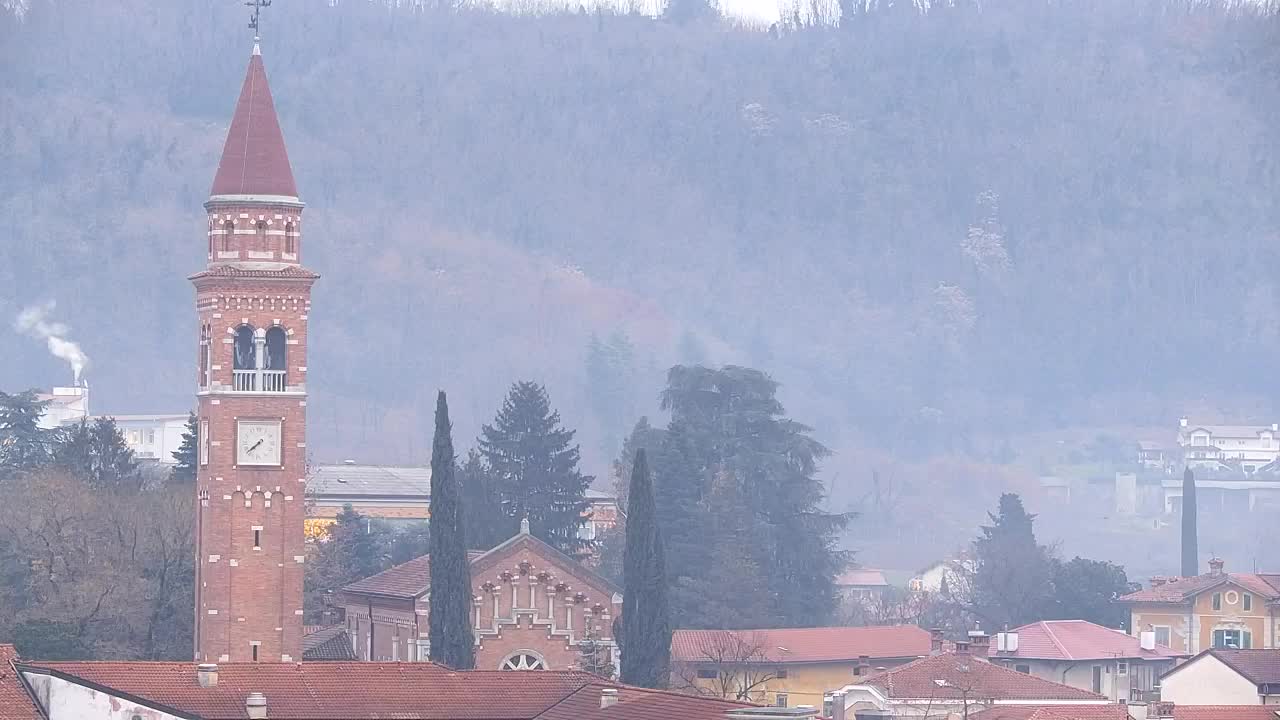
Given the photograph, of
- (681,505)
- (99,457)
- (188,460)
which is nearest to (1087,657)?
(681,505)

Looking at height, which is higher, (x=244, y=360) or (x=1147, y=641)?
(x=244, y=360)

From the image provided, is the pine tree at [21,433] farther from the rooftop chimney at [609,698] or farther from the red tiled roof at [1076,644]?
the rooftop chimney at [609,698]

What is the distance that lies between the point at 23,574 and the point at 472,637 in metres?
15.6

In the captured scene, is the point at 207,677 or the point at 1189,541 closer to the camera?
the point at 207,677

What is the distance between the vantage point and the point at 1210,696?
82.9 m

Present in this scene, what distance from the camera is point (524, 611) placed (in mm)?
88562

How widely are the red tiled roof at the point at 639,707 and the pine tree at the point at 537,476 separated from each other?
1886 inches

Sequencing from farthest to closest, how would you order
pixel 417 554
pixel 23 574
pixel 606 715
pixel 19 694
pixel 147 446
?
1. pixel 147 446
2. pixel 417 554
3. pixel 23 574
4. pixel 606 715
5. pixel 19 694

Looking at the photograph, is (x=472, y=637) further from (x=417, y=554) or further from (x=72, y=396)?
(x=72, y=396)

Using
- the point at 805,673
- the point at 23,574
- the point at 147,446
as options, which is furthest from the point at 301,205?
the point at 147,446

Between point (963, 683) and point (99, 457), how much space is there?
35513 millimetres

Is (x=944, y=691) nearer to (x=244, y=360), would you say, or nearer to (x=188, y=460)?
(x=244, y=360)

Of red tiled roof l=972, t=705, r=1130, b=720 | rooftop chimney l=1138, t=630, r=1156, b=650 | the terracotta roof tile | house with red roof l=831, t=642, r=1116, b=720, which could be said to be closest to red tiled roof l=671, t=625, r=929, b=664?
house with red roof l=831, t=642, r=1116, b=720

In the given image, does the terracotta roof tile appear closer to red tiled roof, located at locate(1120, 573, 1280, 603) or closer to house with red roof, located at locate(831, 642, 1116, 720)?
house with red roof, located at locate(831, 642, 1116, 720)
